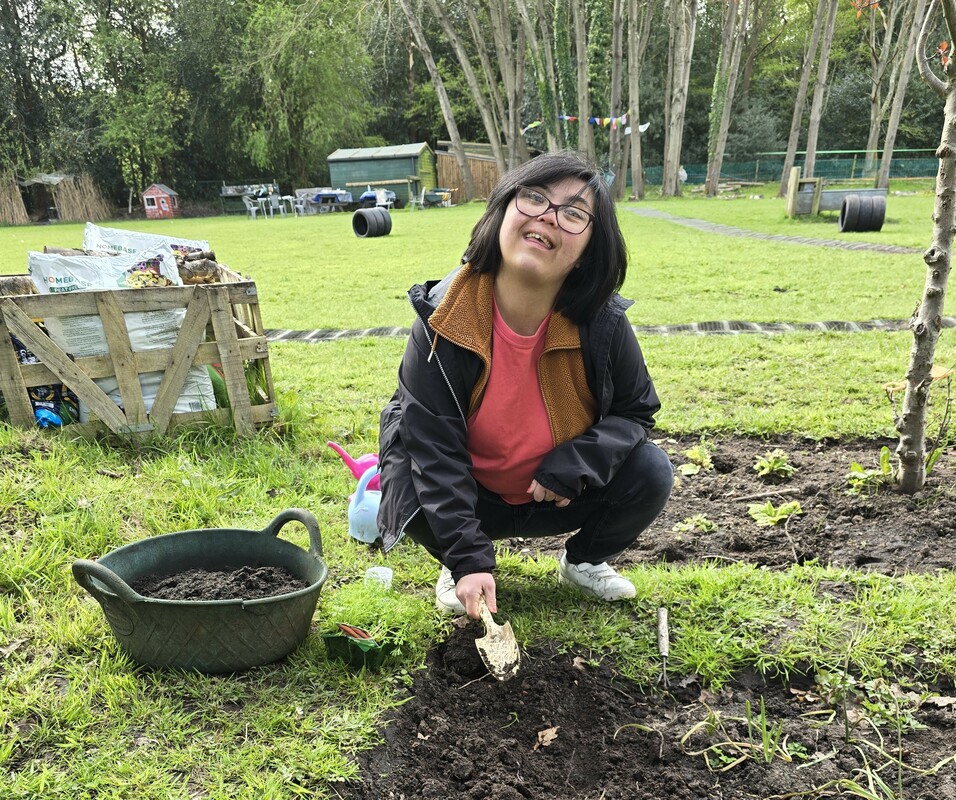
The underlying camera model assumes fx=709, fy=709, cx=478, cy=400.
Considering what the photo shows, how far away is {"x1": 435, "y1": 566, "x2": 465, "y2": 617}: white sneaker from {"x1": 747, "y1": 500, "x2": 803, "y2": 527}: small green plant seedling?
4.42 feet

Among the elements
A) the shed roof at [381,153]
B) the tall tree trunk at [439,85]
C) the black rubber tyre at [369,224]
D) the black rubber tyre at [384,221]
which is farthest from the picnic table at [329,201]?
the black rubber tyre at [384,221]

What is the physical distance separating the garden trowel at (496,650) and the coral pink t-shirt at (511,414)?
457mm

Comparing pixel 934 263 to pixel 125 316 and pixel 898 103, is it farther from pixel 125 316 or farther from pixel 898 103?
pixel 898 103

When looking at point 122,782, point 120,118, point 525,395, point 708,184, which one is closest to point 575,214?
point 525,395

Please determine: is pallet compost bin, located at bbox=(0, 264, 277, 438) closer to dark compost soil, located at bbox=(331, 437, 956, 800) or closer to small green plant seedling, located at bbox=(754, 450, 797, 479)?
dark compost soil, located at bbox=(331, 437, 956, 800)

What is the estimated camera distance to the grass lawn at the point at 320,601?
1.78m

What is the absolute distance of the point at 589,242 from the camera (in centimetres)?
203

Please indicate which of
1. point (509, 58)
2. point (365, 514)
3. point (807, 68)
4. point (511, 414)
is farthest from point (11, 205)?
point (511, 414)

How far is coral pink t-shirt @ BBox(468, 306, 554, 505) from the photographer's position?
214 cm

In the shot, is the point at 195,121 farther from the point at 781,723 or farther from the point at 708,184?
the point at 781,723

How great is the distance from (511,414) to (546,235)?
54cm

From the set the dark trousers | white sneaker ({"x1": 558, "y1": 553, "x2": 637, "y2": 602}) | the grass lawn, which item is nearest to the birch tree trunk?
the grass lawn

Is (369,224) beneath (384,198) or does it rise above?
above

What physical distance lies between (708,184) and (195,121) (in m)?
22.0
